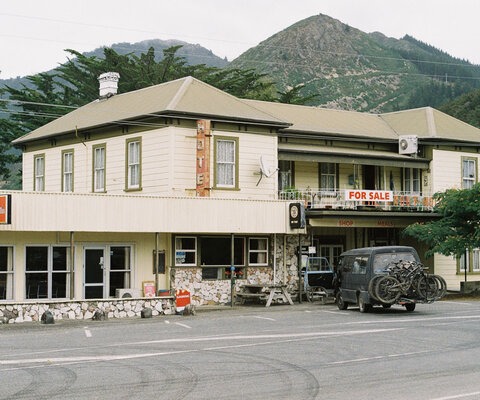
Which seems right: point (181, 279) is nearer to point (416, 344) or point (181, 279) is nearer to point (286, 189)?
point (286, 189)

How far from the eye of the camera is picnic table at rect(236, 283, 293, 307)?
31186 mm

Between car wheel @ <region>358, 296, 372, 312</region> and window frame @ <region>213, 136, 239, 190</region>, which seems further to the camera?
window frame @ <region>213, 136, 239, 190</region>

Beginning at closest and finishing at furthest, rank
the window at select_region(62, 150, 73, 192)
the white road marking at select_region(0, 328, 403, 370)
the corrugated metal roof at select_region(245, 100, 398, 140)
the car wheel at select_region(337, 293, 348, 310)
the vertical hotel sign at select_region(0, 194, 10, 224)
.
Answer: the white road marking at select_region(0, 328, 403, 370)
the vertical hotel sign at select_region(0, 194, 10, 224)
the car wheel at select_region(337, 293, 348, 310)
the window at select_region(62, 150, 73, 192)
the corrugated metal roof at select_region(245, 100, 398, 140)

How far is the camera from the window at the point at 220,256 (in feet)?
105

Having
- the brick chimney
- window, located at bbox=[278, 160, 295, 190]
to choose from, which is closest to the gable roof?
the brick chimney

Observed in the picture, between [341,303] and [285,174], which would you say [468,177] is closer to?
[285,174]

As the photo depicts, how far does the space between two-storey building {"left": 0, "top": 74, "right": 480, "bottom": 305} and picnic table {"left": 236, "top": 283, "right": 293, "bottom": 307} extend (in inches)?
20.9

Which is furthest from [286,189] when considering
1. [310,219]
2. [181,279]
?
[181,279]

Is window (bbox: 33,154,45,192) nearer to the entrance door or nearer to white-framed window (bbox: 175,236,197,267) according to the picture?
white-framed window (bbox: 175,236,197,267)

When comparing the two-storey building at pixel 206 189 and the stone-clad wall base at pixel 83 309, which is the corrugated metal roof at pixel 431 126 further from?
the stone-clad wall base at pixel 83 309

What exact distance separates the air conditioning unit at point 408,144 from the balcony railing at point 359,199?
2229mm

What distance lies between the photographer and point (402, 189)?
42.2 meters

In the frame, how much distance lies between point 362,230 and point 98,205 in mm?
16065

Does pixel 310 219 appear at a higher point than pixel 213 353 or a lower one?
higher
